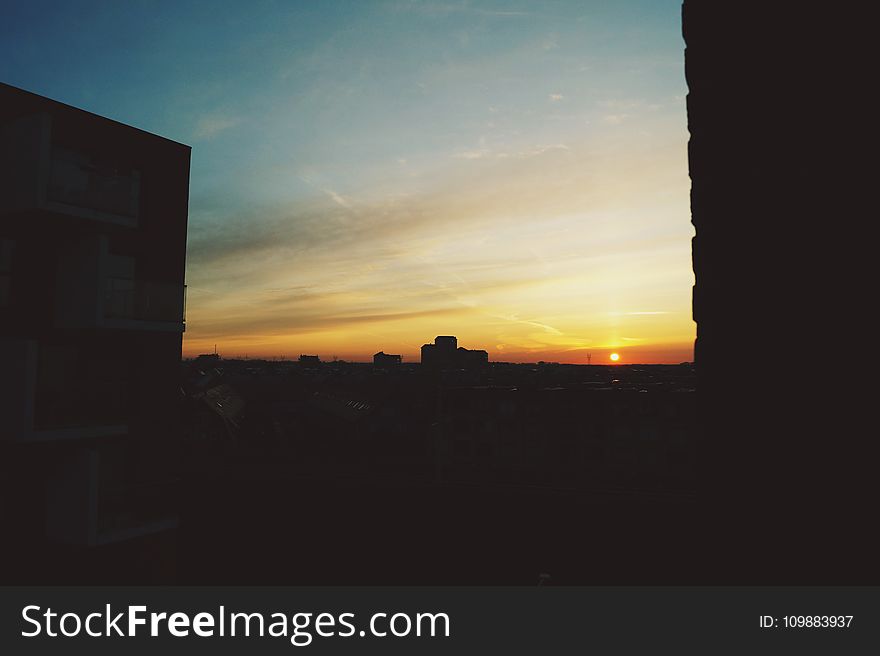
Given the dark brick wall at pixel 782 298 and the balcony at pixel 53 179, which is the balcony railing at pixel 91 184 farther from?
the dark brick wall at pixel 782 298

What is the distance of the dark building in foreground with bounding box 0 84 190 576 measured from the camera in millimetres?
12078

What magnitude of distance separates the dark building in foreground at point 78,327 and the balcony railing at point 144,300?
0.11ft

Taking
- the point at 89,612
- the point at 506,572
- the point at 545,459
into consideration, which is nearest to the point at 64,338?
the point at 89,612

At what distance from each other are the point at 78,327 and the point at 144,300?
179 centimetres

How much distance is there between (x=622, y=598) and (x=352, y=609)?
4.05 metres

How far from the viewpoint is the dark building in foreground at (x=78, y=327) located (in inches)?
476

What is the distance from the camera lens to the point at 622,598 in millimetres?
3197

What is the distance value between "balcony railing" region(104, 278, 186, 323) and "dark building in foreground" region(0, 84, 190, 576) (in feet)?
0.11

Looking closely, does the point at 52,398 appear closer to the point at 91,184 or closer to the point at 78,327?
the point at 78,327

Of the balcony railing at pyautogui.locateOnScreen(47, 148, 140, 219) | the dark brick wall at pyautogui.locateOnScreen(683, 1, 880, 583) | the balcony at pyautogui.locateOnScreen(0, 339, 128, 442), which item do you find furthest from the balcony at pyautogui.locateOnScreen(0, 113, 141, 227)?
the dark brick wall at pyautogui.locateOnScreen(683, 1, 880, 583)

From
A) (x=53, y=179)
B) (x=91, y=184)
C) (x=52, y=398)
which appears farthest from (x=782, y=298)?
(x=91, y=184)

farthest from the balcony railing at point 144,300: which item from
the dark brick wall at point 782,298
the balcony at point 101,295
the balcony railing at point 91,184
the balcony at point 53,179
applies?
the dark brick wall at point 782,298

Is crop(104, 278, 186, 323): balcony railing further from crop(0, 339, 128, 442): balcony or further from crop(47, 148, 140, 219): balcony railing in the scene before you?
crop(47, 148, 140, 219): balcony railing

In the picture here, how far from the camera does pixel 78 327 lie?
13.0 m
